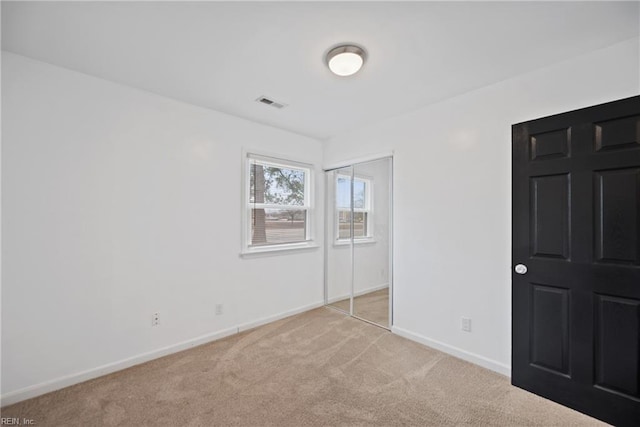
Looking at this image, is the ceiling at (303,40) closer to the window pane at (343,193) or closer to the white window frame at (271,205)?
the white window frame at (271,205)

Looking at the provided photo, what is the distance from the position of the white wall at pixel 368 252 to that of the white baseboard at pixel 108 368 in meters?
1.24

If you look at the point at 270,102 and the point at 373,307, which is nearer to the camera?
the point at 270,102

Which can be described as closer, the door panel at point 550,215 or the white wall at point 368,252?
the door panel at point 550,215

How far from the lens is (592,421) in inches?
69.6

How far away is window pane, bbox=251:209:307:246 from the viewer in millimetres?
3387

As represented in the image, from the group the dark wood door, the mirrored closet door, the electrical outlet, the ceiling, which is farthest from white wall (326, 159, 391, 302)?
the dark wood door

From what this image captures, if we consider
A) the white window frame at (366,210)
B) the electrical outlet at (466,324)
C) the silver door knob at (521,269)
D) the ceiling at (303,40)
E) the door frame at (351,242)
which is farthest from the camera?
the white window frame at (366,210)

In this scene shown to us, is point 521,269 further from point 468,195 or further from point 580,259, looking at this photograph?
point 468,195

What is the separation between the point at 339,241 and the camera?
4.03 metres

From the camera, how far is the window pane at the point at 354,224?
376 cm

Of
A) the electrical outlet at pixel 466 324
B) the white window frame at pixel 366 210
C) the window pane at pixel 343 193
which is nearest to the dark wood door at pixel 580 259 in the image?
the electrical outlet at pixel 466 324

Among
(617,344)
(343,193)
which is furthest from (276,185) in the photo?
(617,344)

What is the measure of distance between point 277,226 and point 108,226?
1779 mm

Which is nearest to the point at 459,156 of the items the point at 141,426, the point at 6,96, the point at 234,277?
the point at 234,277
